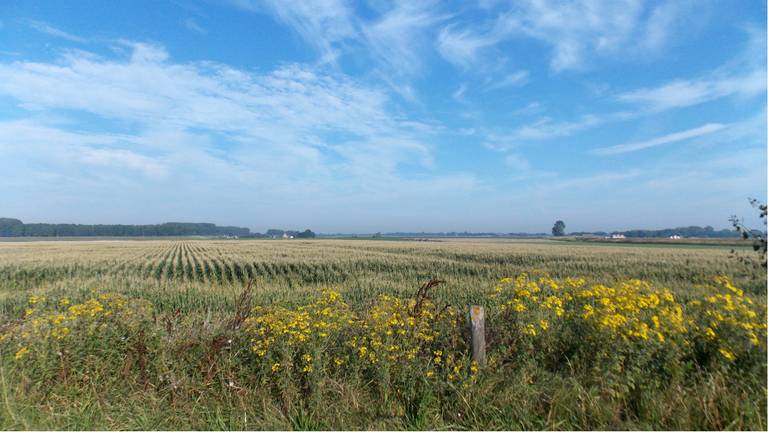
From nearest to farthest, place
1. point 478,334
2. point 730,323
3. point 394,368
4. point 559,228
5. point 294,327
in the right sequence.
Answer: point 730,323 → point 394,368 → point 478,334 → point 294,327 → point 559,228

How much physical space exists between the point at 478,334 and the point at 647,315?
6.55ft

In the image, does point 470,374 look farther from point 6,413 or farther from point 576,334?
point 6,413

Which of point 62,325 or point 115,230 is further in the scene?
point 115,230

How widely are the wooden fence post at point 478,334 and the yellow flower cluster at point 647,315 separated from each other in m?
0.51

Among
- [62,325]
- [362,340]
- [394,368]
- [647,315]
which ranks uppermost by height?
[647,315]

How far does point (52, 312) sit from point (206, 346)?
2641mm

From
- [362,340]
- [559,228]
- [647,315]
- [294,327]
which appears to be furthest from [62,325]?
[559,228]

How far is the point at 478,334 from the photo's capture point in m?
4.18

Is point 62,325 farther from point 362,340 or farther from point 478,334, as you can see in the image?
point 478,334

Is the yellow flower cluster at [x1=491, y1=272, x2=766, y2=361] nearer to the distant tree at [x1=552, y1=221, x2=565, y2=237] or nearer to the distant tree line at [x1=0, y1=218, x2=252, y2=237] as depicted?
the distant tree line at [x1=0, y1=218, x2=252, y2=237]

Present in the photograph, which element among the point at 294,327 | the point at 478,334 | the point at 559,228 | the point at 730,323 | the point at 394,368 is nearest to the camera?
the point at 730,323

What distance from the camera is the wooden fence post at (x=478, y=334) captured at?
414 cm

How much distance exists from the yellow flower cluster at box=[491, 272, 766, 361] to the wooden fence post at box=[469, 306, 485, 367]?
51cm

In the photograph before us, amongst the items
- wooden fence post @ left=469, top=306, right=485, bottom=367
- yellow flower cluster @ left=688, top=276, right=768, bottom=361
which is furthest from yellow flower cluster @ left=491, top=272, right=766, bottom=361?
wooden fence post @ left=469, top=306, right=485, bottom=367
